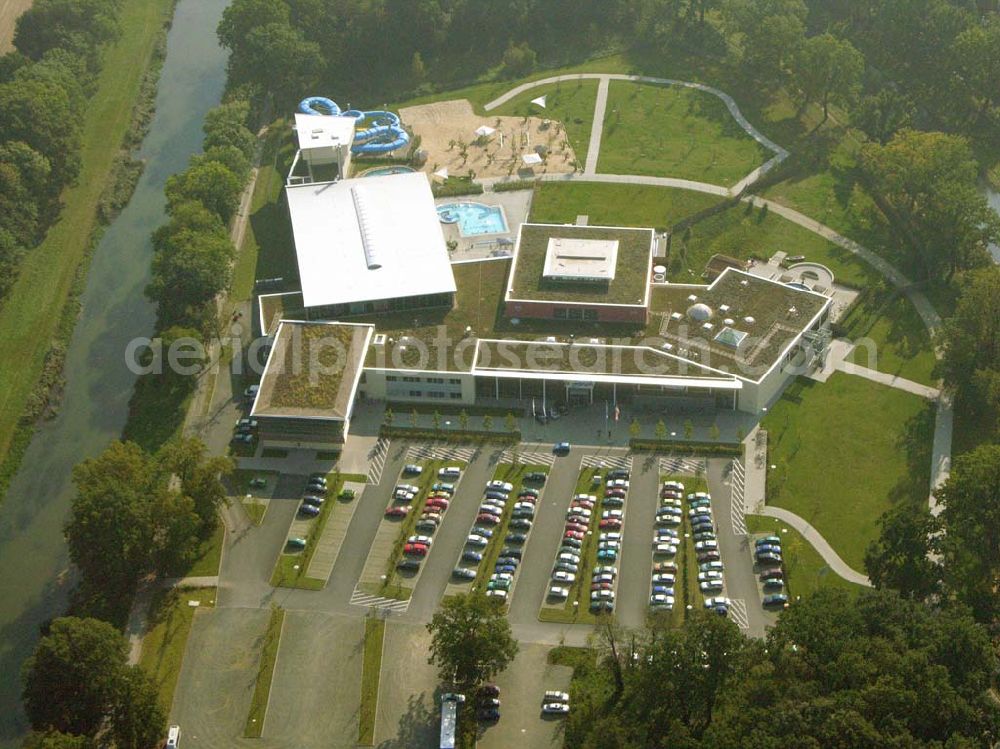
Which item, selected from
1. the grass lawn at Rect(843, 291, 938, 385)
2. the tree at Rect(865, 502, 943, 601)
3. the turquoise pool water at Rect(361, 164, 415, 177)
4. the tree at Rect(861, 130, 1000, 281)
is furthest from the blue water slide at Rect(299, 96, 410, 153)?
the tree at Rect(865, 502, 943, 601)

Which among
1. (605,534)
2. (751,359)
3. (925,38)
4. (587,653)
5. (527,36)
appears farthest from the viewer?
(527,36)

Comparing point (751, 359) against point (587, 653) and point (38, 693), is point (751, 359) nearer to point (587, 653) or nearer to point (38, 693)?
point (587, 653)

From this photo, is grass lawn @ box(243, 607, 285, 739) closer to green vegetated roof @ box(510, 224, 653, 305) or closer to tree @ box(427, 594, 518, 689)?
tree @ box(427, 594, 518, 689)

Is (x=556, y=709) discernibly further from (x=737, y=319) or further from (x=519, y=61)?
(x=519, y=61)

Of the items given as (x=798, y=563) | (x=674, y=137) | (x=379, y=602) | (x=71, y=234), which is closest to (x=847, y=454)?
(x=798, y=563)

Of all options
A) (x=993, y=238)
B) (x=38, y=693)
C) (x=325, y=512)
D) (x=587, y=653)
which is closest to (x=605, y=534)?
(x=587, y=653)
